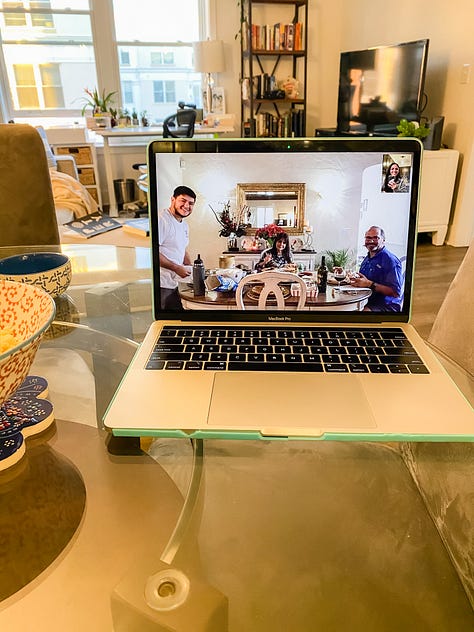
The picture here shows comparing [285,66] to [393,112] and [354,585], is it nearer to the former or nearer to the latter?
[393,112]

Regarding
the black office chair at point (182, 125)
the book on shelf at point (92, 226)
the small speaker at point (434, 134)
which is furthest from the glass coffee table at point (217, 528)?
the black office chair at point (182, 125)

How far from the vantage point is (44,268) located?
3.32 ft

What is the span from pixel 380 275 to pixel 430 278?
2.22 meters

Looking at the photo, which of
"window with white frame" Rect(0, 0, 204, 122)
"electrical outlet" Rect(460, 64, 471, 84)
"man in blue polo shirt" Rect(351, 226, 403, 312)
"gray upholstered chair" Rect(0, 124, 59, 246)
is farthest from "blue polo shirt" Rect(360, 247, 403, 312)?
"window with white frame" Rect(0, 0, 204, 122)

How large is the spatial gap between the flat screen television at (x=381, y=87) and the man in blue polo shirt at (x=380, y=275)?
304 cm

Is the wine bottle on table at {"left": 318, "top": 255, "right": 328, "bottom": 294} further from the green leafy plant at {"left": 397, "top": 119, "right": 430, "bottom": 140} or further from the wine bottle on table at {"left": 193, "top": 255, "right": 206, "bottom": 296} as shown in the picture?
the green leafy plant at {"left": 397, "top": 119, "right": 430, "bottom": 140}

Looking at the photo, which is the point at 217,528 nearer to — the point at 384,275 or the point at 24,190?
the point at 384,275

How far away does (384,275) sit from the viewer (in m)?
0.82

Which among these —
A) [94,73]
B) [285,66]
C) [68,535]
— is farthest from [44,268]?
[285,66]

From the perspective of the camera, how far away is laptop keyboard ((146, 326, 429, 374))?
2.37ft

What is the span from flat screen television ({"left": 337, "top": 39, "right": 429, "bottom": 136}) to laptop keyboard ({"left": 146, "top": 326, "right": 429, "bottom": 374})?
3.14m

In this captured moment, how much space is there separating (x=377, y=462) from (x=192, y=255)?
0.47 m

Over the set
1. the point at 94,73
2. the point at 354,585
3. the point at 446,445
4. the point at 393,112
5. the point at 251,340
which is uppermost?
the point at 94,73

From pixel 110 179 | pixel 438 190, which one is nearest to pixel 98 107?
pixel 110 179
